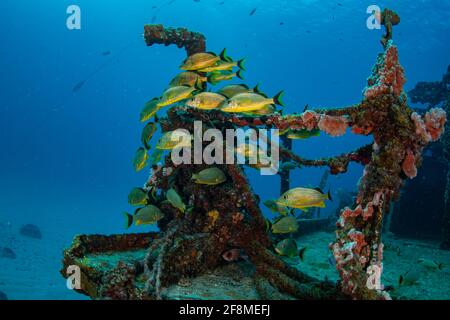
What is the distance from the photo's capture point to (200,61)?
5387mm

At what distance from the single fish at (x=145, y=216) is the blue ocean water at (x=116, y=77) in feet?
37.6

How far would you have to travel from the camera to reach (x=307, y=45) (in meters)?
68.3

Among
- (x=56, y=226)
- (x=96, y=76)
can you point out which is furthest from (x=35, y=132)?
(x=56, y=226)

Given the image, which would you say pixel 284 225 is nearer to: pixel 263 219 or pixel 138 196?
pixel 263 219

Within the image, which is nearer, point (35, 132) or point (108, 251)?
point (108, 251)

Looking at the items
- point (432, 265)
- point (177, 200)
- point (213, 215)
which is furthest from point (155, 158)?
point (432, 265)

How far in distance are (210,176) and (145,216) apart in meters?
1.25

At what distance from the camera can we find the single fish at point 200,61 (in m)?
5.36

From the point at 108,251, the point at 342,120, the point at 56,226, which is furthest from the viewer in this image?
the point at 56,226

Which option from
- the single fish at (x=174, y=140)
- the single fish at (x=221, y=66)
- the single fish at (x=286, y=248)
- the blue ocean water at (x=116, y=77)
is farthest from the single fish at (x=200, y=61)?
the blue ocean water at (x=116, y=77)

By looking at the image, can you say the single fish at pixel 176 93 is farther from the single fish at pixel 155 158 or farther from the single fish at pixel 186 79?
the single fish at pixel 155 158

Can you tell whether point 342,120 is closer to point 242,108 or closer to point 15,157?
point 242,108
